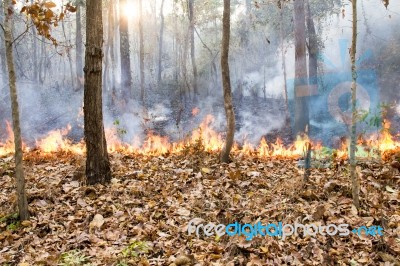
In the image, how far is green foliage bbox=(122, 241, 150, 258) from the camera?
4.39 metres

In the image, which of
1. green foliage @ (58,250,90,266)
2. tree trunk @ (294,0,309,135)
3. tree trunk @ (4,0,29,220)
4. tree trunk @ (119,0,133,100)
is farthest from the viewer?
tree trunk @ (119,0,133,100)

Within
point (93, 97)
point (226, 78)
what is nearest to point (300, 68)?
point (226, 78)

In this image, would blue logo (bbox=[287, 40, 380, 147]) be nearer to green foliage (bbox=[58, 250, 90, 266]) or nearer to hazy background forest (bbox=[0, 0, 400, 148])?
hazy background forest (bbox=[0, 0, 400, 148])

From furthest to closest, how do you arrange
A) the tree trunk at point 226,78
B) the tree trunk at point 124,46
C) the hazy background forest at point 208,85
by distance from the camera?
the hazy background forest at point 208,85 < the tree trunk at point 124,46 < the tree trunk at point 226,78

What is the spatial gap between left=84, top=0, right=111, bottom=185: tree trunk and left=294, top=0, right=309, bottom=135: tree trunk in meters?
8.38

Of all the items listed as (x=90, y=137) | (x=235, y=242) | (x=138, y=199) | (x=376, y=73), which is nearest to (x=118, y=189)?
(x=138, y=199)

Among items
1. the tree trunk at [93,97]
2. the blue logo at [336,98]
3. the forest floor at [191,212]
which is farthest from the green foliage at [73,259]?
the blue logo at [336,98]

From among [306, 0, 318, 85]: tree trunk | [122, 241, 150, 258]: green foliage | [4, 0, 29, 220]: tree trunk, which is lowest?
[122, 241, 150, 258]: green foliage

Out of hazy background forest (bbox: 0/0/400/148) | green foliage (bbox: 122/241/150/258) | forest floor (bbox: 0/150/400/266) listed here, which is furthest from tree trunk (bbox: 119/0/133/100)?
green foliage (bbox: 122/241/150/258)

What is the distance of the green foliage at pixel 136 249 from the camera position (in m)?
4.39

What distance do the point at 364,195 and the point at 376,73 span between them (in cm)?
2321

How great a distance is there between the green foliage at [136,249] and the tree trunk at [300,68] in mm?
9954

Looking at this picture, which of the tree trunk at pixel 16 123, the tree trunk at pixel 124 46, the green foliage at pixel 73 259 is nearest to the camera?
the green foliage at pixel 73 259

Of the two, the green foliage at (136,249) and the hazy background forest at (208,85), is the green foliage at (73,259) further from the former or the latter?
the hazy background forest at (208,85)
